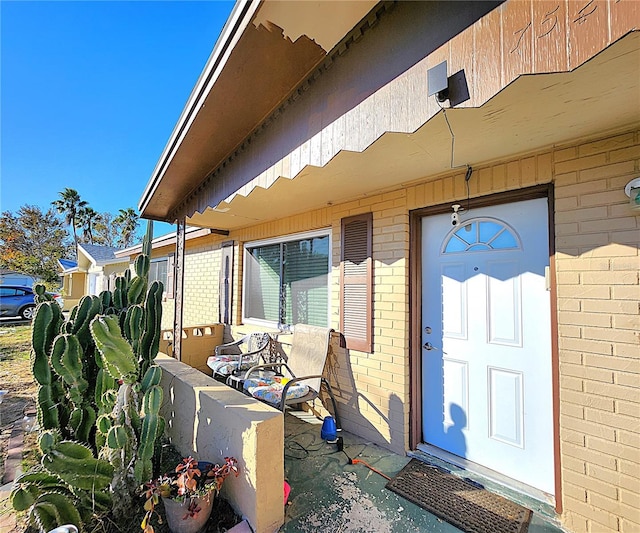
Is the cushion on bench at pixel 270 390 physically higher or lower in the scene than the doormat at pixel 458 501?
higher

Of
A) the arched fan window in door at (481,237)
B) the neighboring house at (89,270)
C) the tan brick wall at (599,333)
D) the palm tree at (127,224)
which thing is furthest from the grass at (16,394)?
the palm tree at (127,224)

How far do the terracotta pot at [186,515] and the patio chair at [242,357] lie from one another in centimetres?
207

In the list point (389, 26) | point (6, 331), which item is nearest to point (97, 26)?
point (389, 26)

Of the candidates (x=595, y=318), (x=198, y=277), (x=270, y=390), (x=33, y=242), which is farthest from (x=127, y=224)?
(x=595, y=318)

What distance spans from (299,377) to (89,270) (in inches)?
788

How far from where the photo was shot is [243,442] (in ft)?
6.61

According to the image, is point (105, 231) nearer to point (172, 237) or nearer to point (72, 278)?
point (72, 278)

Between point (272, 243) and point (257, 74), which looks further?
point (272, 243)

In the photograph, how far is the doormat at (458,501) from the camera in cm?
209

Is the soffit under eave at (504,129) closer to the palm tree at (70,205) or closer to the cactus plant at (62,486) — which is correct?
the cactus plant at (62,486)

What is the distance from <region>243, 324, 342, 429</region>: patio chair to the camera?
3217 mm

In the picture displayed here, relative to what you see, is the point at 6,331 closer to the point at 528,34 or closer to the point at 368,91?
the point at 368,91

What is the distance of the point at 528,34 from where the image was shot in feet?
3.92

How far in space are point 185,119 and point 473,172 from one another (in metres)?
2.70
